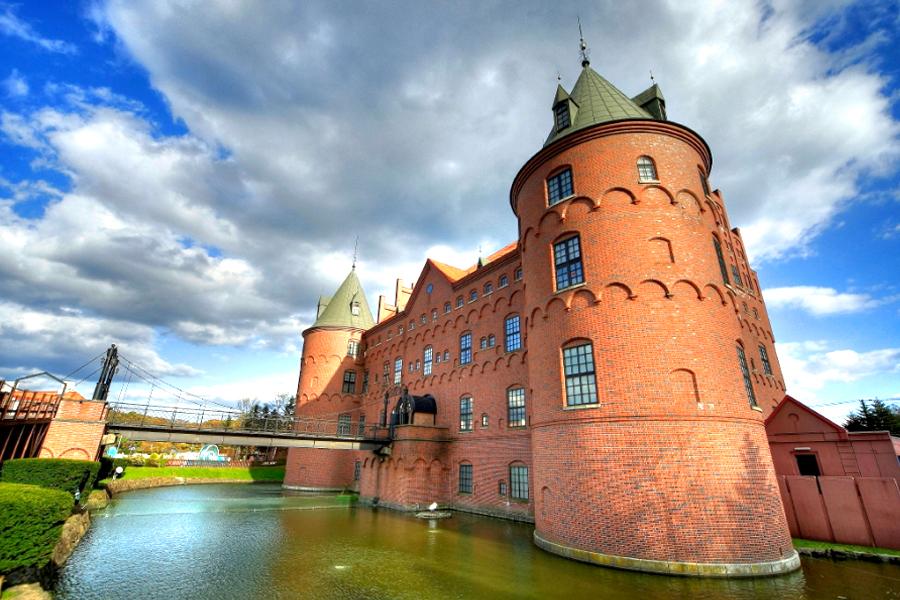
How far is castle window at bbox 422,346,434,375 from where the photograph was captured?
2819cm

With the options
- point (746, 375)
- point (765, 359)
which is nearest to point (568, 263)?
point (746, 375)

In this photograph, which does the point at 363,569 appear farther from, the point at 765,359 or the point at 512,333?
the point at 765,359

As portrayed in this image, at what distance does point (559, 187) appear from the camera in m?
15.8

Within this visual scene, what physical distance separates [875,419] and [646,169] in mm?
30503

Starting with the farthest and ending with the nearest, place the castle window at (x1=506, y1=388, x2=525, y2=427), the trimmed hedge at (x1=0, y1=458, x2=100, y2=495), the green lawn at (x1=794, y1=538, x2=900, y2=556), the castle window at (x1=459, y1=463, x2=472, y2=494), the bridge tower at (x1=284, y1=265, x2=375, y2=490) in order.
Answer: the bridge tower at (x1=284, y1=265, x2=375, y2=490), the castle window at (x1=459, y1=463, x2=472, y2=494), the castle window at (x1=506, y1=388, x2=525, y2=427), the trimmed hedge at (x1=0, y1=458, x2=100, y2=495), the green lawn at (x1=794, y1=538, x2=900, y2=556)

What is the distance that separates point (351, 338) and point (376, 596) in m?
29.6

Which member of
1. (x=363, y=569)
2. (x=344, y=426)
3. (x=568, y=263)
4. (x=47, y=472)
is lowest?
(x=363, y=569)

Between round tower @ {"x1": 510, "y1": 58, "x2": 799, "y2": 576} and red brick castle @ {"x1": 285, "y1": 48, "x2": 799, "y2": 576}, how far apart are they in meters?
0.05

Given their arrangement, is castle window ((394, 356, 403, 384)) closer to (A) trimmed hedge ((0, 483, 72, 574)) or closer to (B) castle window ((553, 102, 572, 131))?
(B) castle window ((553, 102, 572, 131))

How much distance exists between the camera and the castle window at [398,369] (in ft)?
103

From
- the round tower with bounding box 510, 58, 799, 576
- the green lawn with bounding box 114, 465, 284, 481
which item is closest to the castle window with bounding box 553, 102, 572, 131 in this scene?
the round tower with bounding box 510, 58, 799, 576

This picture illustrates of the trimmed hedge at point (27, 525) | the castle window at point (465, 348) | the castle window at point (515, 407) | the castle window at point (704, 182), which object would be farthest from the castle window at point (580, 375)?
the trimmed hedge at point (27, 525)

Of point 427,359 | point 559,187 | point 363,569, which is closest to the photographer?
point 363,569

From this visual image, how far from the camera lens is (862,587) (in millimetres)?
9445
